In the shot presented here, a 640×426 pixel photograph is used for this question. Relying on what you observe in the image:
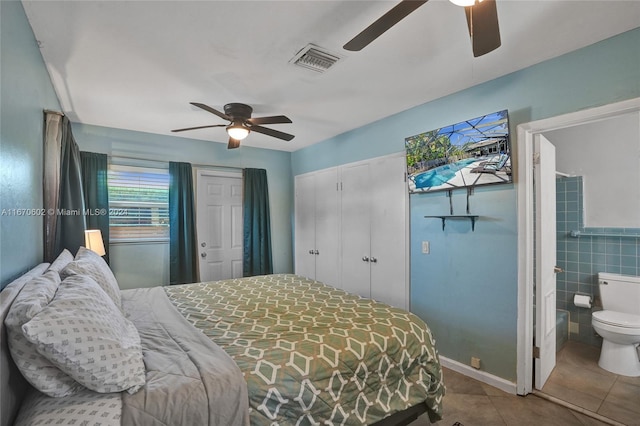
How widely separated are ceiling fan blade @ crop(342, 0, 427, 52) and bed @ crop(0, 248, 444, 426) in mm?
1484

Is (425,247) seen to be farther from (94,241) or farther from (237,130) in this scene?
(94,241)

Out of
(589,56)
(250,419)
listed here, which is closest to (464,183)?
(589,56)

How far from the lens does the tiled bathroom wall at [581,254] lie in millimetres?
3109

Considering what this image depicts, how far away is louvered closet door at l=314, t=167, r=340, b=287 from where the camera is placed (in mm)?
4086

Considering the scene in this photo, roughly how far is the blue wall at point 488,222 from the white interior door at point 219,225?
242cm

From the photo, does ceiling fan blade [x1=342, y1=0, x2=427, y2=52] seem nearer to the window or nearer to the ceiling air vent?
the ceiling air vent

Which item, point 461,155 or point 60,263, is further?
point 461,155

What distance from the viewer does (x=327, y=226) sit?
423cm

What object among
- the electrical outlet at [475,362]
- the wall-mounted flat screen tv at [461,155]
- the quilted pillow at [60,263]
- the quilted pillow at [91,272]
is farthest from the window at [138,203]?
the electrical outlet at [475,362]

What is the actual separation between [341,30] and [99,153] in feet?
10.8

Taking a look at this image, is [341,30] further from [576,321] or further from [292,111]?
[576,321]

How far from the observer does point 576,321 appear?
3.38 m

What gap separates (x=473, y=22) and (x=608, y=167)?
3.06 m

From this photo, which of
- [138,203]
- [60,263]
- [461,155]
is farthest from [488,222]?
[138,203]
